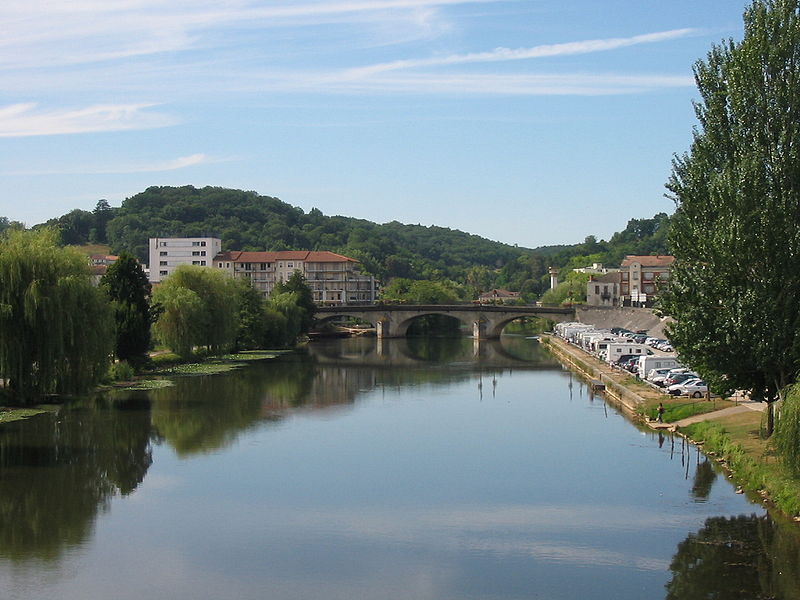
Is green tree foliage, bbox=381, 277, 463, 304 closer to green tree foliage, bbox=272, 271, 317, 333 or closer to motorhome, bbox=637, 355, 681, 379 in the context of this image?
green tree foliage, bbox=272, 271, 317, 333

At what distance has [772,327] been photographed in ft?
99.1

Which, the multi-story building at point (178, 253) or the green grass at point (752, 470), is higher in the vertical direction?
the multi-story building at point (178, 253)

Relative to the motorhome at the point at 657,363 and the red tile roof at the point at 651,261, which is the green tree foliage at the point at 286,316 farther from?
the red tile roof at the point at 651,261

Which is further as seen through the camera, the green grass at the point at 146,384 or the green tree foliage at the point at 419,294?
the green tree foliage at the point at 419,294

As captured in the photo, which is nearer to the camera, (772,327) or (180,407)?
(772,327)

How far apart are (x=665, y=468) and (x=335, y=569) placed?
15278 millimetres

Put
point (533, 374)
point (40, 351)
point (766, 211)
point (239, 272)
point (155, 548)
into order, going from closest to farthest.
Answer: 1. point (155, 548)
2. point (766, 211)
3. point (40, 351)
4. point (533, 374)
5. point (239, 272)

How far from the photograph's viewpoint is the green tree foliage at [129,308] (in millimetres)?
61344

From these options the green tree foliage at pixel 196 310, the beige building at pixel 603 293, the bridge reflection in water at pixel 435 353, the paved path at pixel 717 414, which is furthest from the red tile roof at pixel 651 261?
the paved path at pixel 717 414

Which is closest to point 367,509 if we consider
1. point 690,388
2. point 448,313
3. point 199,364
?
point 690,388

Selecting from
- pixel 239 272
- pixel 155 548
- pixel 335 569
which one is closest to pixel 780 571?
pixel 335 569

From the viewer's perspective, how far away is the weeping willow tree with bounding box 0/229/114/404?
4391 cm

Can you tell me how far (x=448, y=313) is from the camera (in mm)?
121312

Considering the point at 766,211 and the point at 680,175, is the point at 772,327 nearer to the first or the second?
the point at 766,211
